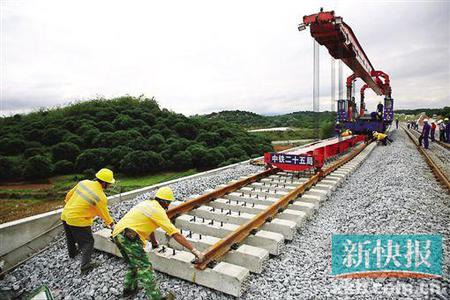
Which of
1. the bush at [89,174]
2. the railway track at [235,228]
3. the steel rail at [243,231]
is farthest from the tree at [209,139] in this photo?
the steel rail at [243,231]

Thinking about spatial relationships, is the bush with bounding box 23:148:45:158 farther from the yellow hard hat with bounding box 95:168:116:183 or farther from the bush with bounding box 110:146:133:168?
the yellow hard hat with bounding box 95:168:116:183

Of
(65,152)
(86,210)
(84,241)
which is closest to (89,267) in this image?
(84,241)

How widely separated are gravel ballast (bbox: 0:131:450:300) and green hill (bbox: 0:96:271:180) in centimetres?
652

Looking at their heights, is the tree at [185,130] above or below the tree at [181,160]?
above

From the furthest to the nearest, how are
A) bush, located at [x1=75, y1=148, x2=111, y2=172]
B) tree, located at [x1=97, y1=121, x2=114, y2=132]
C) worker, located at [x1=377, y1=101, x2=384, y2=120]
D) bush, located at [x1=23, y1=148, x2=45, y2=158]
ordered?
1. worker, located at [x1=377, y1=101, x2=384, y2=120]
2. tree, located at [x1=97, y1=121, x2=114, y2=132]
3. bush, located at [x1=23, y1=148, x2=45, y2=158]
4. bush, located at [x1=75, y1=148, x2=111, y2=172]

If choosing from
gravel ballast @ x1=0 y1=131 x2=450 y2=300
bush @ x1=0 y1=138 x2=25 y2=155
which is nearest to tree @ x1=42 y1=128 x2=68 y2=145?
bush @ x1=0 y1=138 x2=25 y2=155

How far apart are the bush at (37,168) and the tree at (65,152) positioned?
56.5 inches

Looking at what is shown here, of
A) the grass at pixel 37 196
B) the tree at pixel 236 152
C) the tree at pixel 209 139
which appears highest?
the tree at pixel 209 139

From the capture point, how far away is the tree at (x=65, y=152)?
12.4 m

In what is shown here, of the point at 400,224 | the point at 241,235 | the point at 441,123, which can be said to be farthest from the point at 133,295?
the point at 441,123

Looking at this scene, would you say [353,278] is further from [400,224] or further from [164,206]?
[164,206]

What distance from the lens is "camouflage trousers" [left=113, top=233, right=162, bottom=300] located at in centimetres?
306

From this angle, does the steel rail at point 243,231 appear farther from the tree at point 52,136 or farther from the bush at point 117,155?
the tree at point 52,136

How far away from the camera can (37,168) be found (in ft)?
35.2
